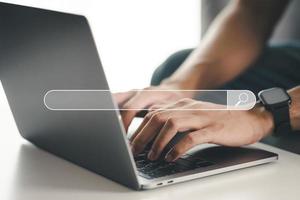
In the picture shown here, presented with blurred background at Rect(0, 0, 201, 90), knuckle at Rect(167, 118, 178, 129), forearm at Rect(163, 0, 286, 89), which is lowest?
blurred background at Rect(0, 0, 201, 90)

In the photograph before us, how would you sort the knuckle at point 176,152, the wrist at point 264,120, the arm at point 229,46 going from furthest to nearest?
1. the arm at point 229,46
2. the wrist at point 264,120
3. the knuckle at point 176,152

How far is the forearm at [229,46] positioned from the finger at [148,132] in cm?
47

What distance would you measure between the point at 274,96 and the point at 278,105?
0.07 ft

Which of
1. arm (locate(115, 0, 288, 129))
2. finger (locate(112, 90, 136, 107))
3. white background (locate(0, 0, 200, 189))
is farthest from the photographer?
white background (locate(0, 0, 200, 189))

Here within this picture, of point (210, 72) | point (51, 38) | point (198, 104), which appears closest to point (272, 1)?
point (210, 72)

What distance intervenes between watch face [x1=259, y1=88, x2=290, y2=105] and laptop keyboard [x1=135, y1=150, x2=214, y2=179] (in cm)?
19

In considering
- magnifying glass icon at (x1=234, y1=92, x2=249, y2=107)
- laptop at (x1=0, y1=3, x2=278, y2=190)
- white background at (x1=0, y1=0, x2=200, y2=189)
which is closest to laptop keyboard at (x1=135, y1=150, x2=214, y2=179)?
laptop at (x1=0, y1=3, x2=278, y2=190)

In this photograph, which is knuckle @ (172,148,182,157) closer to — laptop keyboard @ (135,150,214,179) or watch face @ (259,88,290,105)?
laptop keyboard @ (135,150,214,179)

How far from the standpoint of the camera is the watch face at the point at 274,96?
97cm

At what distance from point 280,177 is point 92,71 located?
0.33 m

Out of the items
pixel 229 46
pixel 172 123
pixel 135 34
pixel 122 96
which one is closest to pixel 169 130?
pixel 172 123

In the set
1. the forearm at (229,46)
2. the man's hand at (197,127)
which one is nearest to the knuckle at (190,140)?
the man's hand at (197,127)

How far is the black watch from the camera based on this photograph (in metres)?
0.97

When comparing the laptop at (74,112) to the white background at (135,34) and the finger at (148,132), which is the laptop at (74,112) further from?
the white background at (135,34)
